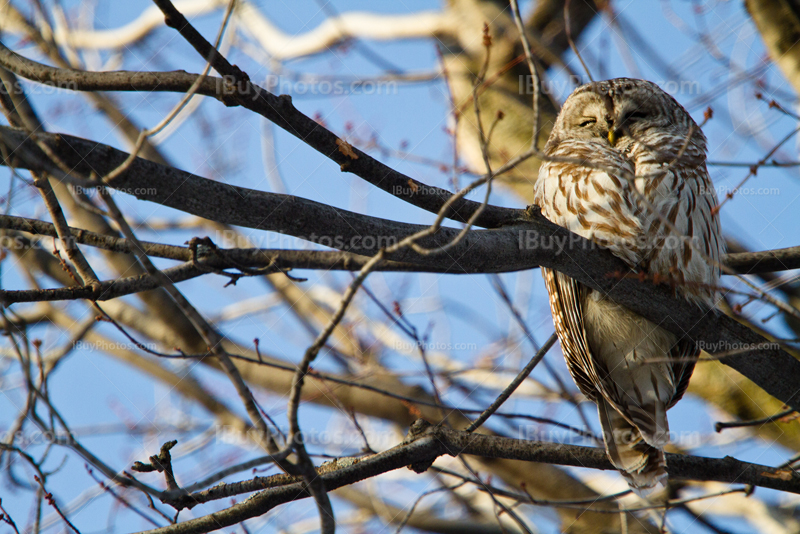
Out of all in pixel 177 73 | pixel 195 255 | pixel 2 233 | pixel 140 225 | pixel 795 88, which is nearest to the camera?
pixel 177 73

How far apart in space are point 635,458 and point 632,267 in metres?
1.17

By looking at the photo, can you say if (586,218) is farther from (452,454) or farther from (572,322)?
(452,454)

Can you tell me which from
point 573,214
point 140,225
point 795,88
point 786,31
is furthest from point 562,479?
point 140,225

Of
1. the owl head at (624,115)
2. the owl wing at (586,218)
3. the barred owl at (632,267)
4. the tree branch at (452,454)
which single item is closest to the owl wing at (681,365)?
the barred owl at (632,267)

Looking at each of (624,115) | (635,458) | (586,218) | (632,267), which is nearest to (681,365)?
(635,458)

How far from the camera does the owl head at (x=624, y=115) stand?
172 inches

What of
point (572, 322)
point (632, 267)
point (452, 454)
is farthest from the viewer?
point (572, 322)

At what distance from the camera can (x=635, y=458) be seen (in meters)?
3.71

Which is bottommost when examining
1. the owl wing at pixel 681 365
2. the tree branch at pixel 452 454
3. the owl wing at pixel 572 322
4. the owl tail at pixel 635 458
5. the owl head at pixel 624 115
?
the tree branch at pixel 452 454

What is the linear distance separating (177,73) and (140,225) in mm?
6001

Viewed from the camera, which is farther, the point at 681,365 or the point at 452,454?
the point at 681,365

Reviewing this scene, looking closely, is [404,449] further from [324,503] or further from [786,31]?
[786,31]

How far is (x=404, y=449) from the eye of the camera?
288cm

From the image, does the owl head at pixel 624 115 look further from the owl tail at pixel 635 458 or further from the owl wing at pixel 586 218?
the owl tail at pixel 635 458
